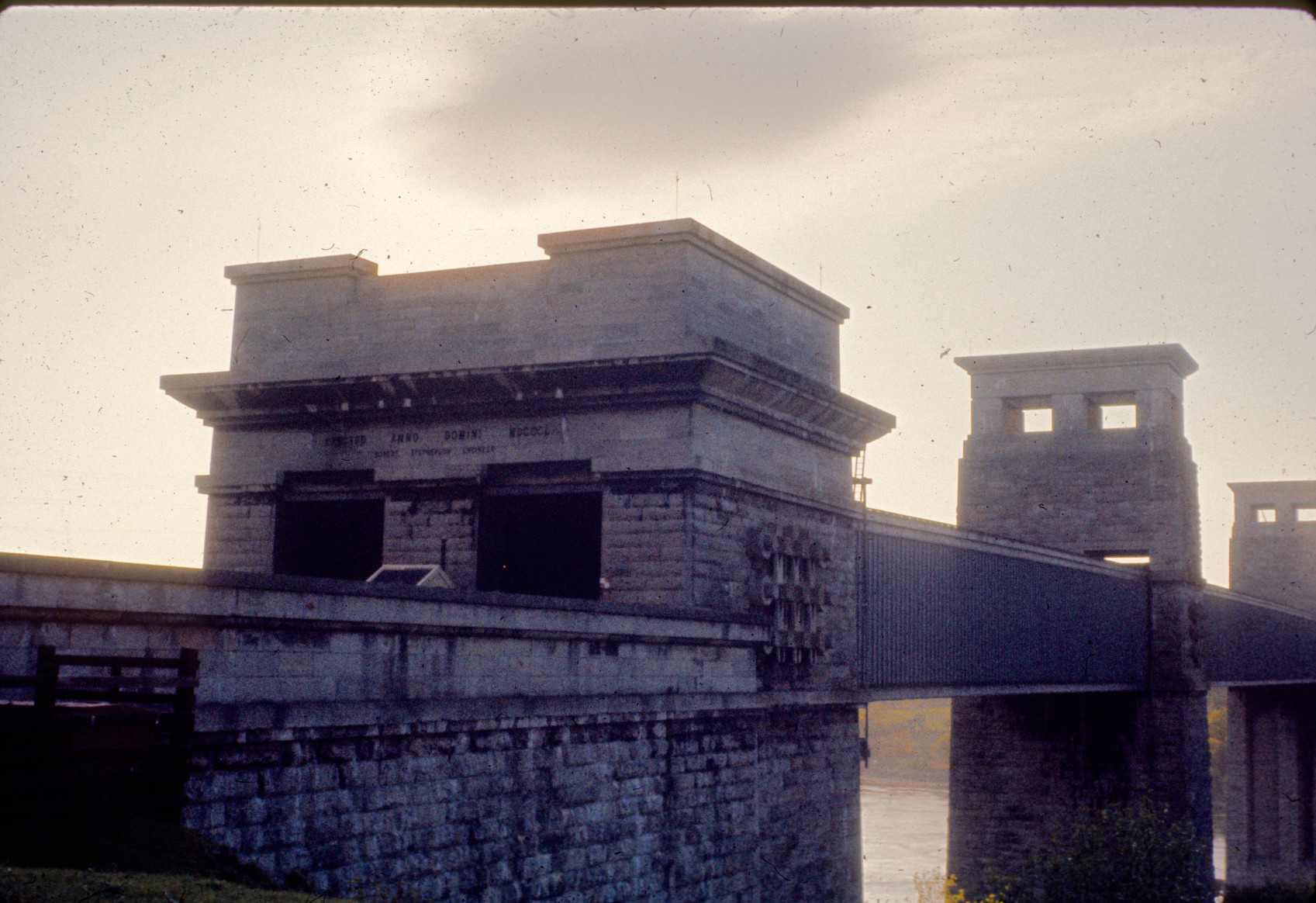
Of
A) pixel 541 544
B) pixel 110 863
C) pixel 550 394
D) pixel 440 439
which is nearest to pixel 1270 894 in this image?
pixel 541 544

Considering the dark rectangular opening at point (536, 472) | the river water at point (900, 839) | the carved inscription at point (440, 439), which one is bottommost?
the river water at point (900, 839)

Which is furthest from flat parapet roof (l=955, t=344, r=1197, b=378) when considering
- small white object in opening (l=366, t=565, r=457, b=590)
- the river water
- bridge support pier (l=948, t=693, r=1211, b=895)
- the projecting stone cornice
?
small white object in opening (l=366, t=565, r=457, b=590)

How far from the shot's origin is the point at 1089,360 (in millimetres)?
41969

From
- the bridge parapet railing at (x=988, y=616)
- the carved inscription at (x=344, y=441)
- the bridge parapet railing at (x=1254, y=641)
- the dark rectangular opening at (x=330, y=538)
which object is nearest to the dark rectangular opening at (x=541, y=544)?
the dark rectangular opening at (x=330, y=538)

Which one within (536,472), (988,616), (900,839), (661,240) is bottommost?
(900,839)

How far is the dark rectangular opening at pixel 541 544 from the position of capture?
23.0 m

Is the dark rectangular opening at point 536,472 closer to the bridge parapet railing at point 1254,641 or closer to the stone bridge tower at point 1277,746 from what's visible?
the bridge parapet railing at point 1254,641

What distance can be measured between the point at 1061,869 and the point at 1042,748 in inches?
531

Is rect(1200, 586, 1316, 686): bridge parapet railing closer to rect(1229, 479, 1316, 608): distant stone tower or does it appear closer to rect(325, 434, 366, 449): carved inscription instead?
rect(1229, 479, 1316, 608): distant stone tower

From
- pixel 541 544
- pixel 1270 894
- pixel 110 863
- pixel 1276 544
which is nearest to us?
pixel 110 863

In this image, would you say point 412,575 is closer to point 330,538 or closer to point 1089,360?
point 330,538

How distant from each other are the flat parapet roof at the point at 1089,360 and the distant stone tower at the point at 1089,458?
35mm

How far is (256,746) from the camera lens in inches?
465

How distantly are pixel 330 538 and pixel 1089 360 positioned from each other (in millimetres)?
25973
